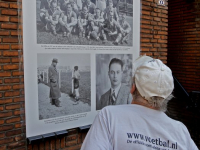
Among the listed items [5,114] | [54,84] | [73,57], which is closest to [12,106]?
[5,114]

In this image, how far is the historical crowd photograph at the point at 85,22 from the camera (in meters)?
3.00

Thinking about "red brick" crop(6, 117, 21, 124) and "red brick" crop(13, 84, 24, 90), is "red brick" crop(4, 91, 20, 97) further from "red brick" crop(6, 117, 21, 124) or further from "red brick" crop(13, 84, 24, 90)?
"red brick" crop(6, 117, 21, 124)

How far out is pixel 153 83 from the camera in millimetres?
1479

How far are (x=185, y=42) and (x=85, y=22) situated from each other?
5041mm

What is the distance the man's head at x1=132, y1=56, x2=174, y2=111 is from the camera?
1.49 meters

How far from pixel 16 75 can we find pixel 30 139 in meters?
0.82

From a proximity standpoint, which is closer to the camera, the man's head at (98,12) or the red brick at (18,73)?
the red brick at (18,73)

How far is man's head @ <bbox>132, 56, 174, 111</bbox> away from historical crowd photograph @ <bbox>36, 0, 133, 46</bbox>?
181 centimetres

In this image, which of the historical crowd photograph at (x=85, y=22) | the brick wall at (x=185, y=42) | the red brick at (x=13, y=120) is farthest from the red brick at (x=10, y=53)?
the brick wall at (x=185, y=42)

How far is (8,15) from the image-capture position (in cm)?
273

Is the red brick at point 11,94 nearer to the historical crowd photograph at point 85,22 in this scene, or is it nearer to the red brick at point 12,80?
the red brick at point 12,80

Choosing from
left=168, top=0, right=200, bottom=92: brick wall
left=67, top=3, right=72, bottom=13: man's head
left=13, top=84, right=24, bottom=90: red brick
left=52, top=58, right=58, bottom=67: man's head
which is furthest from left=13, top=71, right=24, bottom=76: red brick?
left=168, top=0, right=200, bottom=92: brick wall

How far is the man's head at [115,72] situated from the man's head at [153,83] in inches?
85.5

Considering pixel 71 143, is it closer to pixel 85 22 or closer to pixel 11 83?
pixel 11 83
